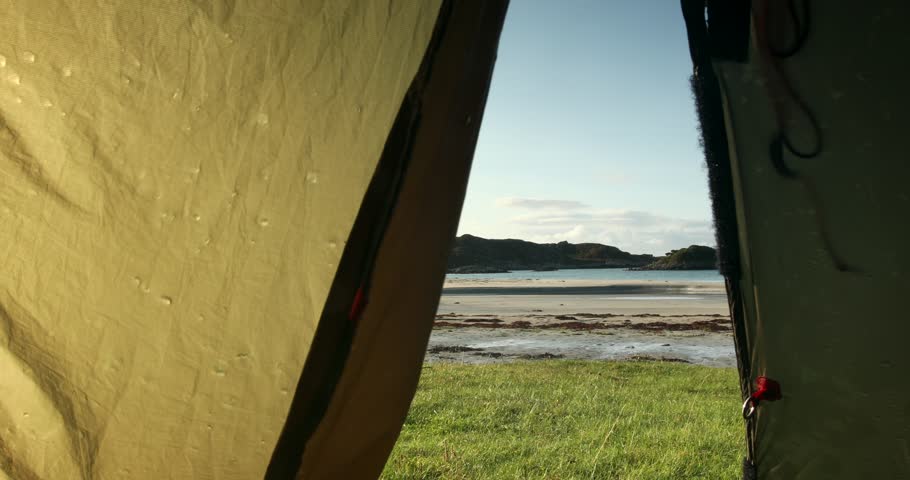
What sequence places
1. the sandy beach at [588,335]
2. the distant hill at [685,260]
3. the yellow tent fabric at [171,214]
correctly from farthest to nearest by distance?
1. the distant hill at [685,260]
2. the sandy beach at [588,335]
3. the yellow tent fabric at [171,214]

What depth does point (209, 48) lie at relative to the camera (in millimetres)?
1377

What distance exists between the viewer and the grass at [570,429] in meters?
4.30

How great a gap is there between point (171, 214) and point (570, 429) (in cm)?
463

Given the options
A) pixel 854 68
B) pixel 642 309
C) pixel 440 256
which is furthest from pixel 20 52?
pixel 642 309

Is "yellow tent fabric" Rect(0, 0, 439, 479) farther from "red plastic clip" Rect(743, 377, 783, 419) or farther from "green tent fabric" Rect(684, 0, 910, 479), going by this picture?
"red plastic clip" Rect(743, 377, 783, 419)

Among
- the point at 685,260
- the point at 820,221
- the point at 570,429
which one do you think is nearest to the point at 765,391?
the point at 820,221

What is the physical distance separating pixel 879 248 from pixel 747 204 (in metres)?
0.34

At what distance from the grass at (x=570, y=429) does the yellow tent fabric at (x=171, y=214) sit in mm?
2850

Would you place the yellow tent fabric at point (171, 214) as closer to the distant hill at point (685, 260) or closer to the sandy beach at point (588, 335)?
the sandy beach at point (588, 335)

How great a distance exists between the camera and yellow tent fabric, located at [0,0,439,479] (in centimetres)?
134

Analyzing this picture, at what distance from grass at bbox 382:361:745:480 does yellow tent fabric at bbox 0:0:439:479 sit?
9.35 feet

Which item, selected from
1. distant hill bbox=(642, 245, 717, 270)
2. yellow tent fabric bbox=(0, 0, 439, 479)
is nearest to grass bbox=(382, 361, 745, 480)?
yellow tent fabric bbox=(0, 0, 439, 479)

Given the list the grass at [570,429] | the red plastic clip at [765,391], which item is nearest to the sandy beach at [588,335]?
the grass at [570,429]

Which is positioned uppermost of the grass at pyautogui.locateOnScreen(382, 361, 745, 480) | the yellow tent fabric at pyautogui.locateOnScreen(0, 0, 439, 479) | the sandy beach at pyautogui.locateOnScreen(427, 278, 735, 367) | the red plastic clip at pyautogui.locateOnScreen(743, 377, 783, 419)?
the yellow tent fabric at pyautogui.locateOnScreen(0, 0, 439, 479)
